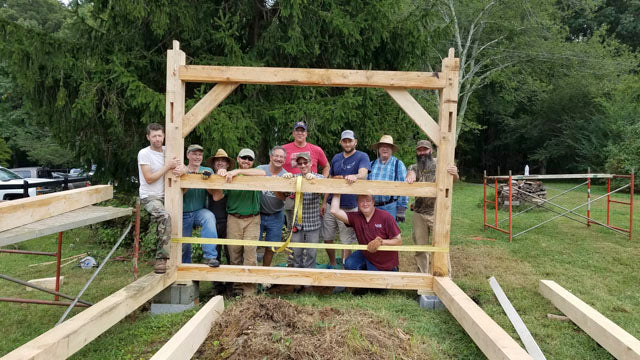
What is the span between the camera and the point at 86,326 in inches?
118

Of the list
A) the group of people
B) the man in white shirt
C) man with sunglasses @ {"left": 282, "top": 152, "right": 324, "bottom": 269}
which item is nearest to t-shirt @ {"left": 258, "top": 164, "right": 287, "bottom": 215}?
the group of people

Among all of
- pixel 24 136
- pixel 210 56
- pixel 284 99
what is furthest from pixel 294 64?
pixel 24 136

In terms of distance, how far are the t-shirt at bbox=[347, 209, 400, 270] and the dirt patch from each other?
1.03 meters

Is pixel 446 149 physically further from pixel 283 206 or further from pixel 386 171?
pixel 283 206

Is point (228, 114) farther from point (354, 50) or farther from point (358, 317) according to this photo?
point (358, 317)

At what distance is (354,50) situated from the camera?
24.6 ft

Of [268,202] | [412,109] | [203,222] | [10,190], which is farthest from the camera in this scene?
[10,190]

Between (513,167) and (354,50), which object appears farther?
(513,167)

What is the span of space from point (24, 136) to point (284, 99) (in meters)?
23.5

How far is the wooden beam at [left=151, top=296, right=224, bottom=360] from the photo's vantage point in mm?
2785

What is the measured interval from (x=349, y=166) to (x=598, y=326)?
9.29 ft

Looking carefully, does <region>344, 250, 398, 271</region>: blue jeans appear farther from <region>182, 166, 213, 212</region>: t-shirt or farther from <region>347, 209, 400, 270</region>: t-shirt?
<region>182, 166, 213, 212</region>: t-shirt

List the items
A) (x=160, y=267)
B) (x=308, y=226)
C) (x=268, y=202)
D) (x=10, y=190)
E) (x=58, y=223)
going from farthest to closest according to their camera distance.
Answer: (x=10, y=190) → (x=268, y=202) → (x=308, y=226) → (x=160, y=267) → (x=58, y=223)

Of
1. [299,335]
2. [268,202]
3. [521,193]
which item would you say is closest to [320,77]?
[268,202]
